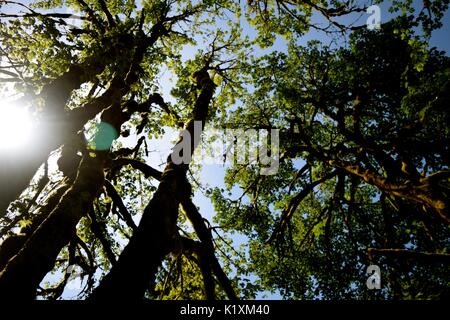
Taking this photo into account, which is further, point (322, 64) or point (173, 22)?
point (173, 22)

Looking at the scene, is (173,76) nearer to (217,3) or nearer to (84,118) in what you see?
(217,3)

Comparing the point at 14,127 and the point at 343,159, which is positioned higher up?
the point at 343,159

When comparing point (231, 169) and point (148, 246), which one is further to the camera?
point (231, 169)

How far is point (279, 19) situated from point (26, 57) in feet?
30.6

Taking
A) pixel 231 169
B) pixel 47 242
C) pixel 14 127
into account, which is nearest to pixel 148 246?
pixel 47 242

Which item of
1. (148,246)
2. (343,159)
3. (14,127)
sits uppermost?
(343,159)

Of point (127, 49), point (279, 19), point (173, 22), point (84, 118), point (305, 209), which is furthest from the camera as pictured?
point (305, 209)

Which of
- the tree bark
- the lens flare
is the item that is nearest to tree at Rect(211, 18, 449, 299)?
the tree bark

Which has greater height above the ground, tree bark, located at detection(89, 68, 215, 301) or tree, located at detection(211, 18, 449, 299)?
tree, located at detection(211, 18, 449, 299)

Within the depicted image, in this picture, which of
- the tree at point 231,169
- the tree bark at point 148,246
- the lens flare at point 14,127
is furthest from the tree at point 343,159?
the lens flare at point 14,127

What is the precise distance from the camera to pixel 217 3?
12.8 metres

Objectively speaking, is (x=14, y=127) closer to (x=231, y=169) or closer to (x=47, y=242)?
(x=47, y=242)

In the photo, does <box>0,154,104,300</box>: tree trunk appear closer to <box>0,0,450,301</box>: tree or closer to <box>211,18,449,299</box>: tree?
<box>0,0,450,301</box>: tree
